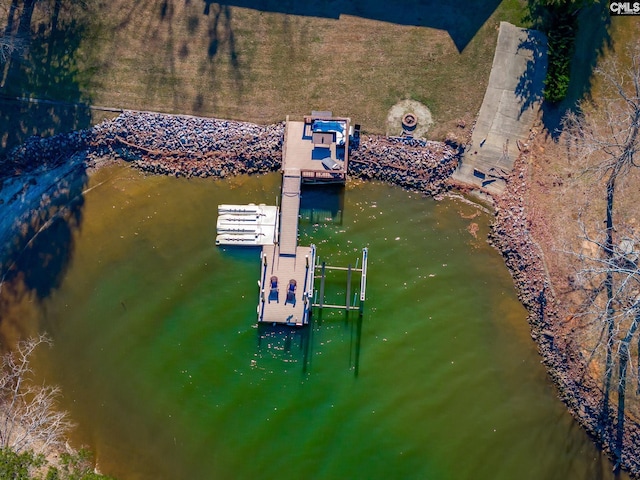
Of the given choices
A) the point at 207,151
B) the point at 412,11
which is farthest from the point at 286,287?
the point at 412,11

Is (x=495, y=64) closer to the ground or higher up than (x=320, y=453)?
higher up

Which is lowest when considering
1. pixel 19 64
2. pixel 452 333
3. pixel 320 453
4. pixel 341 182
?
pixel 320 453

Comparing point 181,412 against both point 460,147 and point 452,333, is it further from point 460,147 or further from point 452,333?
point 460,147

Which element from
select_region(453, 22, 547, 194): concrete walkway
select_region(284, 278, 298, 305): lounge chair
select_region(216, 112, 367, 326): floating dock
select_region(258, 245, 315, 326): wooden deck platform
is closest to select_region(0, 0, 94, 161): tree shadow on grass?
select_region(216, 112, 367, 326): floating dock

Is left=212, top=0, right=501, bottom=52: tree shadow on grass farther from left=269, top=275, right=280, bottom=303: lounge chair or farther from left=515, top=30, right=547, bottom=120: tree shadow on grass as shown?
left=269, top=275, right=280, bottom=303: lounge chair

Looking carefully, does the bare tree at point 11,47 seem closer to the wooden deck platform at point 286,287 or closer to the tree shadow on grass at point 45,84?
the tree shadow on grass at point 45,84

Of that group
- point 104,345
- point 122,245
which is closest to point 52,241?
point 122,245

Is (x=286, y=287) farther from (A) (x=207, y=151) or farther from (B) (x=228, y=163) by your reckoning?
(A) (x=207, y=151)
